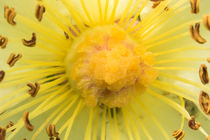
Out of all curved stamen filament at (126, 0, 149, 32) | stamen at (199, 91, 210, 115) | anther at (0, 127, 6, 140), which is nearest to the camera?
anther at (0, 127, 6, 140)

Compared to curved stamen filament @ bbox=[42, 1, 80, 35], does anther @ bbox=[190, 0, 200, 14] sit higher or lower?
lower

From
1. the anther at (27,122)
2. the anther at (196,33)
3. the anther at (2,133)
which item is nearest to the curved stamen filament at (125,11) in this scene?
the anther at (196,33)

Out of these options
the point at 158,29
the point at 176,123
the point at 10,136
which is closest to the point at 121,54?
the point at 158,29

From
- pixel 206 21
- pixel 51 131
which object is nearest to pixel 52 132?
pixel 51 131

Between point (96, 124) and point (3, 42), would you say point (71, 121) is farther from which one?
point (3, 42)

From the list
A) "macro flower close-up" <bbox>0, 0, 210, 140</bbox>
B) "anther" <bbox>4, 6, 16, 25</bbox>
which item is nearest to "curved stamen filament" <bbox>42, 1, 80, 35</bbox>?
"macro flower close-up" <bbox>0, 0, 210, 140</bbox>

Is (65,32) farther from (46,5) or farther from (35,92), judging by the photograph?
(35,92)

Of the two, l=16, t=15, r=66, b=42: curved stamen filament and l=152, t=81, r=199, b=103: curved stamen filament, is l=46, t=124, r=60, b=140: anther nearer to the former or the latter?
l=16, t=15, r=66, b=42: curved stamen filament
